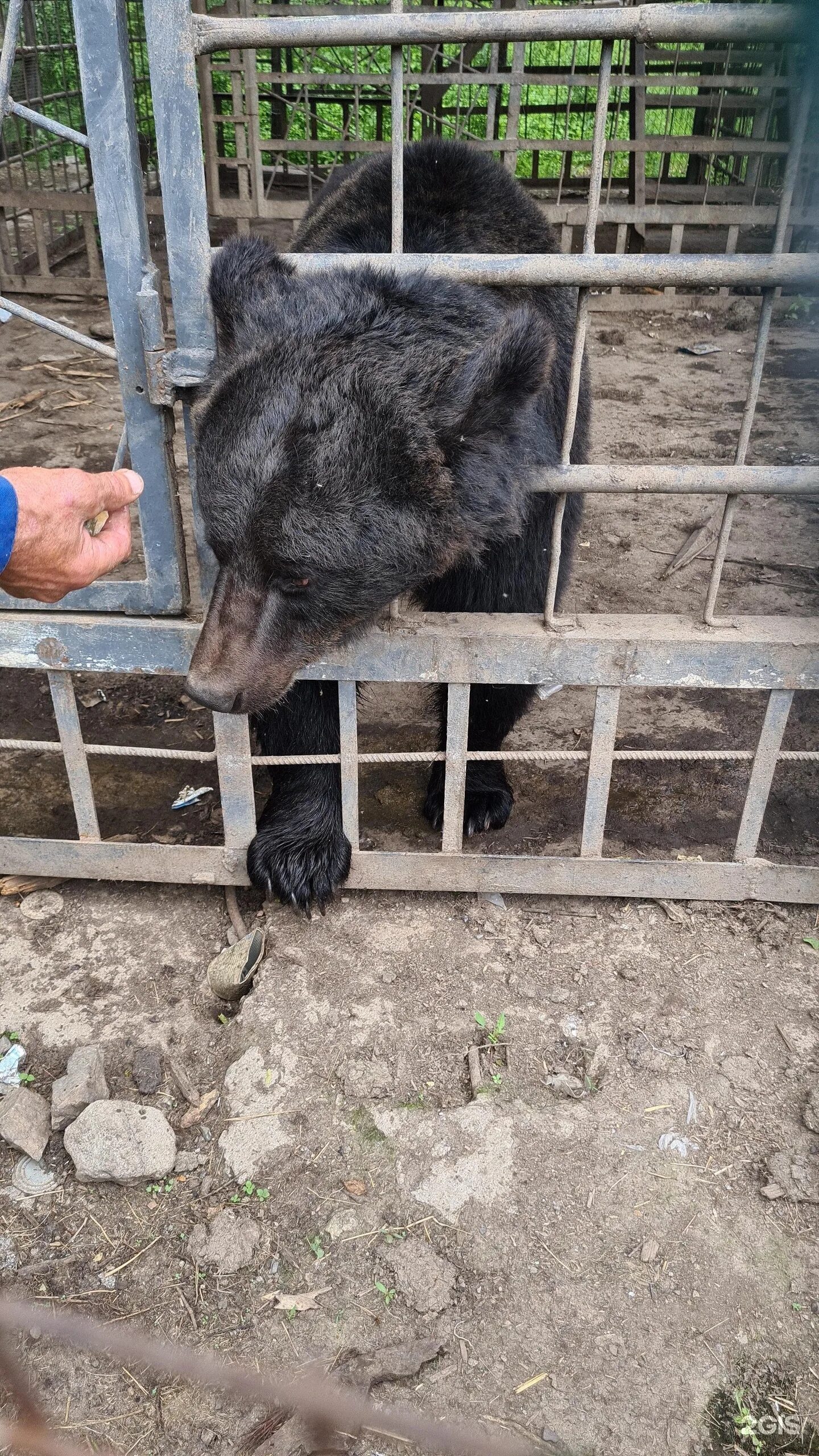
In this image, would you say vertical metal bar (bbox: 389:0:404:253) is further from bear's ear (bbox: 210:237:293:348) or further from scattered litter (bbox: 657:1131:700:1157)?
scattered litter (bbox: 657:1131:700:1157)

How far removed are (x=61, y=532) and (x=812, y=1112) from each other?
2122 mm

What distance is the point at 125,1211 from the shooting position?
2387 mm

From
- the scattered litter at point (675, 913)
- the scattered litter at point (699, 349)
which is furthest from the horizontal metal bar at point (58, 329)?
the scattered litter at point (699, 349)

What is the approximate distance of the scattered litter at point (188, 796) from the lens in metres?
3.69

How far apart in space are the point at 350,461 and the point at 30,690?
2.38 m

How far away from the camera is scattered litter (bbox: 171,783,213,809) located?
12.1ft

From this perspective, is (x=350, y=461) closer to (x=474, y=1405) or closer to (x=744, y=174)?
(x=474, y=1405)

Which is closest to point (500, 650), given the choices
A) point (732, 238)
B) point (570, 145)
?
point (570, 145)

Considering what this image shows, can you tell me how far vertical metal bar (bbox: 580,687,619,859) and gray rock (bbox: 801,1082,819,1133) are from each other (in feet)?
2.84

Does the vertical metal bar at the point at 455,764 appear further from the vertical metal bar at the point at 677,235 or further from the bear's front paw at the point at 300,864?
the vertical metal bar at the point at 677,235

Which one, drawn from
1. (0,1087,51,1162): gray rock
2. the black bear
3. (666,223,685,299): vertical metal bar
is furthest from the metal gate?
(666,223,685,299): vertical metal bar

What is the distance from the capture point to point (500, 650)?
9.53 feet

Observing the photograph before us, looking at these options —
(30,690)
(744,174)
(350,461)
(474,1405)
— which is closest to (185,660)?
(350,461)

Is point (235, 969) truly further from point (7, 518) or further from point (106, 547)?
point (7, 518)
